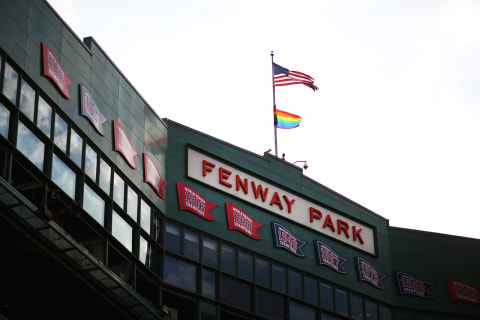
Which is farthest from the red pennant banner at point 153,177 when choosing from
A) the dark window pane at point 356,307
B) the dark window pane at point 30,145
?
the dark window pane at point 356,307

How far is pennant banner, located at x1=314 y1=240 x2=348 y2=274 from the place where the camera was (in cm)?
4422

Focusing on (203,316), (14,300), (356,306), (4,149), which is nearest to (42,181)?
(4,149)

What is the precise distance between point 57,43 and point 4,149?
5.75m

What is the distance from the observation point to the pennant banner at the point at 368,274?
4625 centimetres

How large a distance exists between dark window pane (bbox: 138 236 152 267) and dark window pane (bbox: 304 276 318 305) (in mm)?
9815

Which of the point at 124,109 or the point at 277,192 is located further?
the point at 277,192

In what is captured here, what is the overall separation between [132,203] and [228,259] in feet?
20.3

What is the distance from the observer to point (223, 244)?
1567 inches

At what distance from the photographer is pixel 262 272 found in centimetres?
4103

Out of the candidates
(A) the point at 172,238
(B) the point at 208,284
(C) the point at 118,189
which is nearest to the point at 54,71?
(C) the point at 118,189

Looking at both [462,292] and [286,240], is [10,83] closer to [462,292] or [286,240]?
[286,240]

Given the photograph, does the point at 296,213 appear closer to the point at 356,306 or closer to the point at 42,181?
the point at 356,306

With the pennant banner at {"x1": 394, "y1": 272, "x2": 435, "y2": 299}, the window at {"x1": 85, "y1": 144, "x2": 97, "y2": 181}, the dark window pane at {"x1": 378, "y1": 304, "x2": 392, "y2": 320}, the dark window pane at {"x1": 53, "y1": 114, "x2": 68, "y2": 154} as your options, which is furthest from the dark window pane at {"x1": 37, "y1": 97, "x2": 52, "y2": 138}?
the pennant banner at {"x1": 394, "y1": 272, "x2": 435, "y2": 299}

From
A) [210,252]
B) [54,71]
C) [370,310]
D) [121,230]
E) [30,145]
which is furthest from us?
[370,310]
